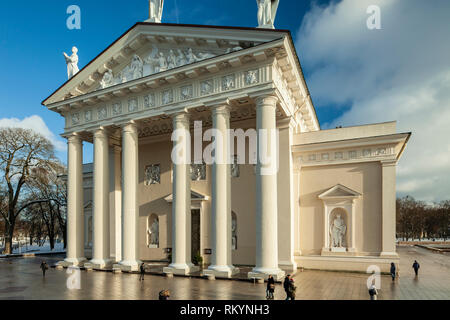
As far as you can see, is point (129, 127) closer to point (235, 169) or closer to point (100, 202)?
point (100, 202)

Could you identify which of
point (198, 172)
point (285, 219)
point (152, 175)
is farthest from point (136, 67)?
point (285, 219)

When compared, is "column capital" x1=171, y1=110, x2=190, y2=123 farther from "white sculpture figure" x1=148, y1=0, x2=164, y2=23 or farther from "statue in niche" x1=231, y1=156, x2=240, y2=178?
"white sculpture figure" x1=148, y1=0, x2=164, y2=23

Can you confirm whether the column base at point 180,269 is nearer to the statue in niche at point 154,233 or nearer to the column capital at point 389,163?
the statue in niche at point 154,233

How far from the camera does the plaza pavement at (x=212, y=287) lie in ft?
40.0

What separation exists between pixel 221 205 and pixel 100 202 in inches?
339

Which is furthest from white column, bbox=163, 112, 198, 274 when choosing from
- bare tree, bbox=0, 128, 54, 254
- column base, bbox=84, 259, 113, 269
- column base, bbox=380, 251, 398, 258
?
bare tree, bbox=0, 128, 54, 254

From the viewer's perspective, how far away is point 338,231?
59.7 ft

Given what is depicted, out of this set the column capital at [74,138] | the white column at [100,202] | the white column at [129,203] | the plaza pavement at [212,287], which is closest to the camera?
the plaza pavement at [212,287]

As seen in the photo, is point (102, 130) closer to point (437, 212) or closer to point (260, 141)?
point (260, 141)

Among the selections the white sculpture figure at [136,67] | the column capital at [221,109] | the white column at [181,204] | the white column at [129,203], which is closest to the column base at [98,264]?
the white column at [129,203]

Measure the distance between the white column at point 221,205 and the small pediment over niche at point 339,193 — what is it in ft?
20.1

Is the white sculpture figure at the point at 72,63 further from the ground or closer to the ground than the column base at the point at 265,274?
further from the ground

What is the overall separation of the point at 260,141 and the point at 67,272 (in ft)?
44.7

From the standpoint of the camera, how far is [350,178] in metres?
18.3
